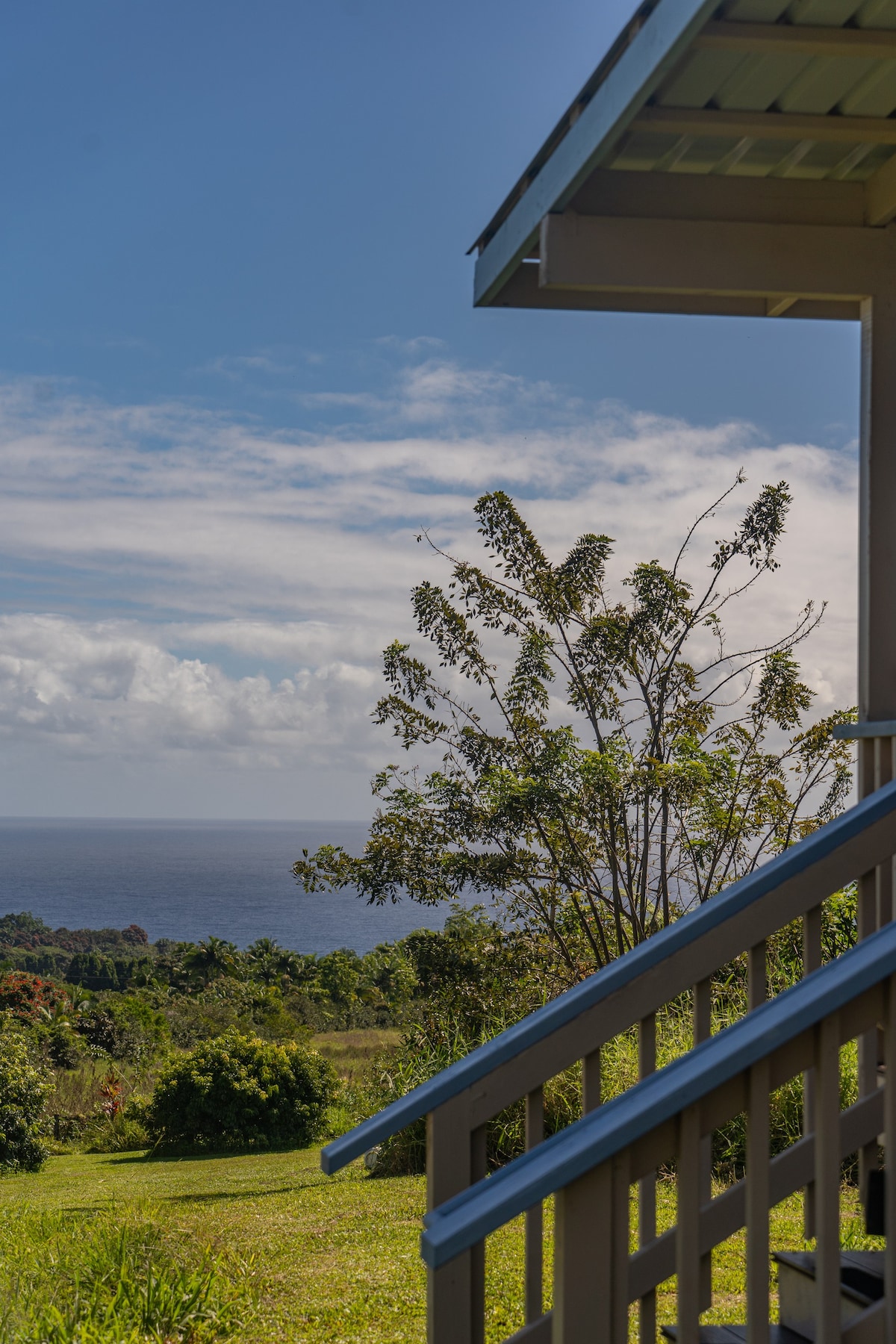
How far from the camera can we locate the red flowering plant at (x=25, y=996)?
1681 centimetres

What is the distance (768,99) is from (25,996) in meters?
17.7

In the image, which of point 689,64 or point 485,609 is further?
point 485,609

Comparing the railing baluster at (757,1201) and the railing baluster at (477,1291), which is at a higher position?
the railing baluster at (757,1201)

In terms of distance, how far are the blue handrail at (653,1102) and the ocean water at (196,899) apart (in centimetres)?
5212

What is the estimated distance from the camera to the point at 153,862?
425ft

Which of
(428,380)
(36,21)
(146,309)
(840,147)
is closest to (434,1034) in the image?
(840,147)

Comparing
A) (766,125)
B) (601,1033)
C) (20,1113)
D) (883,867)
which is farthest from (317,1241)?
(20,1113)

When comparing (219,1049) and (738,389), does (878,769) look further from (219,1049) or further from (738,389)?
(738,389)

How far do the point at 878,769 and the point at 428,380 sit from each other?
6138 cm

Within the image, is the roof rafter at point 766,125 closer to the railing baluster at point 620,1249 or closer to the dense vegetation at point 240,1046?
the railing baluster at point 620,1249

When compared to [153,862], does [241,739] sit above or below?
above

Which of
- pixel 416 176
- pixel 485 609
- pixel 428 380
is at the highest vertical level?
pixel 428 380

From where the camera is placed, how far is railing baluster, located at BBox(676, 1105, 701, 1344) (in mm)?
1302

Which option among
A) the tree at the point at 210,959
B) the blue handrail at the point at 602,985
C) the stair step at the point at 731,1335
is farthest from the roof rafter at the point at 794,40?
the tree at the point at 210,959
